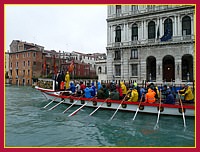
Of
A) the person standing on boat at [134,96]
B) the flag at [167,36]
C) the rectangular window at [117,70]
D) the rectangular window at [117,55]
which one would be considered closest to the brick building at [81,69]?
the rectangular window at [117,70]

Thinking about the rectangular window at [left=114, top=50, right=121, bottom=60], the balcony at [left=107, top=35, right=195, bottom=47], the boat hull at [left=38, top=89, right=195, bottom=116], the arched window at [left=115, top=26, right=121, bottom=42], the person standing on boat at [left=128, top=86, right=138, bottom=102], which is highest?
the arched window at [left=115, top=26, right=121, bottom=42]

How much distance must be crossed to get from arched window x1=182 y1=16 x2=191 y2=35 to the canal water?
18368mm

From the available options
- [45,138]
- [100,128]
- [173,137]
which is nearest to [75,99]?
[100,128]

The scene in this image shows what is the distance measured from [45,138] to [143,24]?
23.5 m

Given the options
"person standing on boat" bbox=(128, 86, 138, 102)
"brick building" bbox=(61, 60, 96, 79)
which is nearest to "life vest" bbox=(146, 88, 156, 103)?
"person standing on boat" bbox=(128, 86, 138, 102)

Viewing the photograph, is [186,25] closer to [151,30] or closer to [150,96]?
[151,30]

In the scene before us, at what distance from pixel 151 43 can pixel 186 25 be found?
5.05m

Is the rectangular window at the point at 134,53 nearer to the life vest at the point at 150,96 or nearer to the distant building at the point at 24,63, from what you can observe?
the life vest at the point at 150,96

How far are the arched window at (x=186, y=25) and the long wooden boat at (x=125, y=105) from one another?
1732cm

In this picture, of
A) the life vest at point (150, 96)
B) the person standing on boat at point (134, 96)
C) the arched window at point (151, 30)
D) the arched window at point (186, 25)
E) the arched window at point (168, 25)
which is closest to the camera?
the life vest at point (150, 96)

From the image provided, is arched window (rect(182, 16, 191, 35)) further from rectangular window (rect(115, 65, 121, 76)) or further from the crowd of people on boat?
the crowd of people on boat

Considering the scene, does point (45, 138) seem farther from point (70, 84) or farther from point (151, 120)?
point (70, 84)

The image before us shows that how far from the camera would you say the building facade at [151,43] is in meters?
24.5

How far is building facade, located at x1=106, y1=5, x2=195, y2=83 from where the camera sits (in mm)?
24453
